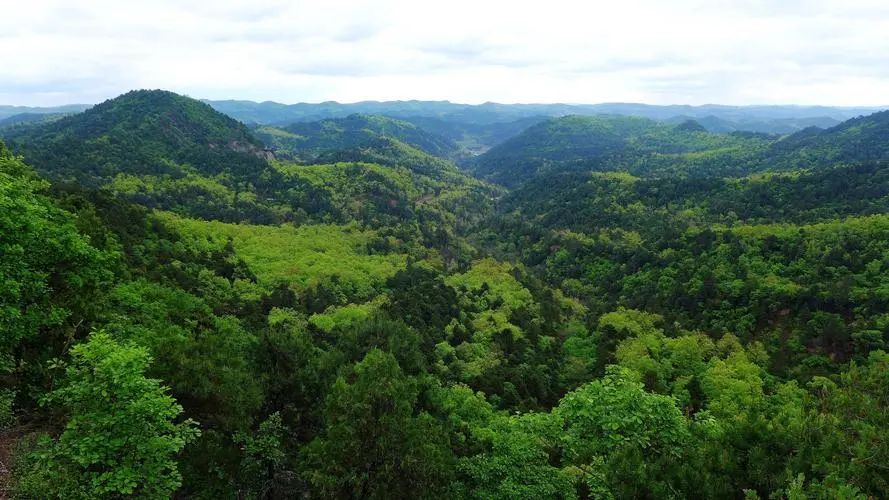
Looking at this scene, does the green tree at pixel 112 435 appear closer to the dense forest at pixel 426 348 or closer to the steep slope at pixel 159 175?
the dense forest at pixel 426 348

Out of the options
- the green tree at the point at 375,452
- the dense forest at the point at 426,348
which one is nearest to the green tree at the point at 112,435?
the dense forest at the point at 426,348

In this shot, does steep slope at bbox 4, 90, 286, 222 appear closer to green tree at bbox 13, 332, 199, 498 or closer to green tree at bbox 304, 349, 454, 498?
green tree at bbox 304, 349, 454, 498

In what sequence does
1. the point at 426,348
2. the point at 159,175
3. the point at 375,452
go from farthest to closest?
the point at 159,175, the point at 426,348, the point at 375,452

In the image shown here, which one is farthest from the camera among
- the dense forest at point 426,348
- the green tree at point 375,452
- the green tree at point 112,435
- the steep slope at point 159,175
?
the steep slope at point 159,175

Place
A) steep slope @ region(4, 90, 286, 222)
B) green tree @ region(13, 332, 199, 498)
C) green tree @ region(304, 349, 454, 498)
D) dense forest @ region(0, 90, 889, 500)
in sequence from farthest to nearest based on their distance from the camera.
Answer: steep slope @ region(4, 90, 286, 222)
green tree @ region(304, 349, 454, 498)
dense forest @ region(0, 90, 889, 500)
green tree @ region(13, 332, 199, 498)

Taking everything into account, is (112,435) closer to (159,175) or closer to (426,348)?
(426,348)

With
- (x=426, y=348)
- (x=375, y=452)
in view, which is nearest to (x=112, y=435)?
(x=375, y=452)

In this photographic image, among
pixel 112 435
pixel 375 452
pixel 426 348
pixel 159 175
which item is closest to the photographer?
pixel 112 435

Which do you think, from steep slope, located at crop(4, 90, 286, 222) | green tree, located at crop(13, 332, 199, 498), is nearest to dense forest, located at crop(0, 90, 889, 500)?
green tree, located at crop(13, 332, 199, 498)

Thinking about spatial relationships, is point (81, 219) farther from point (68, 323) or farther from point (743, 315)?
point (743, 315)
